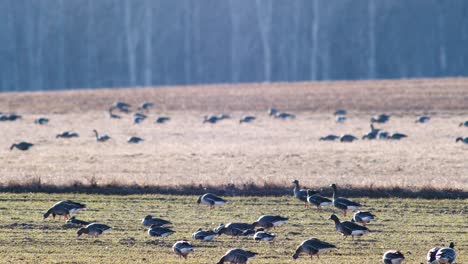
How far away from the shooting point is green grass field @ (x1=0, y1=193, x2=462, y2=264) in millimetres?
17781

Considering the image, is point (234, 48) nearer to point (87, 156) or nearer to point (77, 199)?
point (87, 156)

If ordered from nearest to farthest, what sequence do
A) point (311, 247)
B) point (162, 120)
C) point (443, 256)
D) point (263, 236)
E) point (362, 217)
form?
point (443, 256) < point (311, 247) < point (263, 236) < point (362, 217) < point (162, 120)

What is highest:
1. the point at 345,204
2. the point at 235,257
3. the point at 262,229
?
the point at 345,204

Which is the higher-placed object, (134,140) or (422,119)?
(422,119)

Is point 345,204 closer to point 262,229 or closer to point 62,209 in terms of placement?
point 262,229

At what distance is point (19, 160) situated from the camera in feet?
123

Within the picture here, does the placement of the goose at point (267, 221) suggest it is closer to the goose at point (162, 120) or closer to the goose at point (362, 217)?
the goose at point (362, 217)

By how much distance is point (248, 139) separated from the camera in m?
48.3

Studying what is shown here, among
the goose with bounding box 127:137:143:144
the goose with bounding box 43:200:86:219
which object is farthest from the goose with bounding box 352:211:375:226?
the goose with bounding box 127:137:143:144

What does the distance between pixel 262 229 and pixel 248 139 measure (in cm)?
2803

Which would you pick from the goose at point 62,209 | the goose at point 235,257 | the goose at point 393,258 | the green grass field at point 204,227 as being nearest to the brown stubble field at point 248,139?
the green grass field at point 204,227

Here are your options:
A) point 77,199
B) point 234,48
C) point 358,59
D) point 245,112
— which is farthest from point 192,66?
point 77,199

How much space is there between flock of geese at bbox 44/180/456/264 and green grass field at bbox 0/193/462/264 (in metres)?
0.19

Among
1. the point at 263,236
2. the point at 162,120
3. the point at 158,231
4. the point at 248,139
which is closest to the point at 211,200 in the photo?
the point at 158,231
